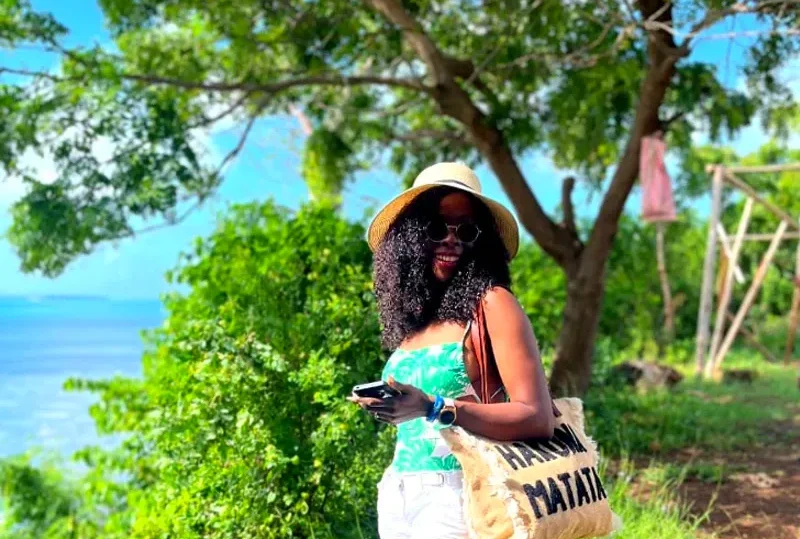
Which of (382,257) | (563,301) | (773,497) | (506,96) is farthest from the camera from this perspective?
(506,96)

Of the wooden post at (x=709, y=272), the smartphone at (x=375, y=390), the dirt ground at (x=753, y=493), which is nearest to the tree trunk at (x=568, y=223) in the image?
the dirt ground at (x=753, y=493)

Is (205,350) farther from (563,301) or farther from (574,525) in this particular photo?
(563,301)

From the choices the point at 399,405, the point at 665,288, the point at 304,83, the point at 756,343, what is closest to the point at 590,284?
the point at 304,83

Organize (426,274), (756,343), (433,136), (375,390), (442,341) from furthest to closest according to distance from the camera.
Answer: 1. (756,343)
2. (433,136)
3. (426,274)
4. (442,341)
5. (375,390)

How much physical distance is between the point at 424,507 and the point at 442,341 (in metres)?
0.36

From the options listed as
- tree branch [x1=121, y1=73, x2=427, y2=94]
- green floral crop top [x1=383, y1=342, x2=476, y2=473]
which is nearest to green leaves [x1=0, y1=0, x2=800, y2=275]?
tree branch [x1=121, y1=73, x2=427, y2=94]

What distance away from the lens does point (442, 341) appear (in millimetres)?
2145

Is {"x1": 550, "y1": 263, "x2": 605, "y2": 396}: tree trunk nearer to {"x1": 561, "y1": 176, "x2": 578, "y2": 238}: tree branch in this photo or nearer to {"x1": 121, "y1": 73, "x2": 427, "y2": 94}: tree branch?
{"x1": 561, "y1": 176, "x2": 578, "y2": 238}: tree branch

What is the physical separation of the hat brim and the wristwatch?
20.9 inches

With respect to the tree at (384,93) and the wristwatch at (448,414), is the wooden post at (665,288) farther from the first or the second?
the wristwatch at (448,414)

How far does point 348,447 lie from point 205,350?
888 millimetres

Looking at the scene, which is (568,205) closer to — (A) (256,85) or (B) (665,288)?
(A) (256,85)

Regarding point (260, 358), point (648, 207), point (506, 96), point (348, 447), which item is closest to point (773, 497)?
point (348, 447)

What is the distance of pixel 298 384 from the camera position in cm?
422
